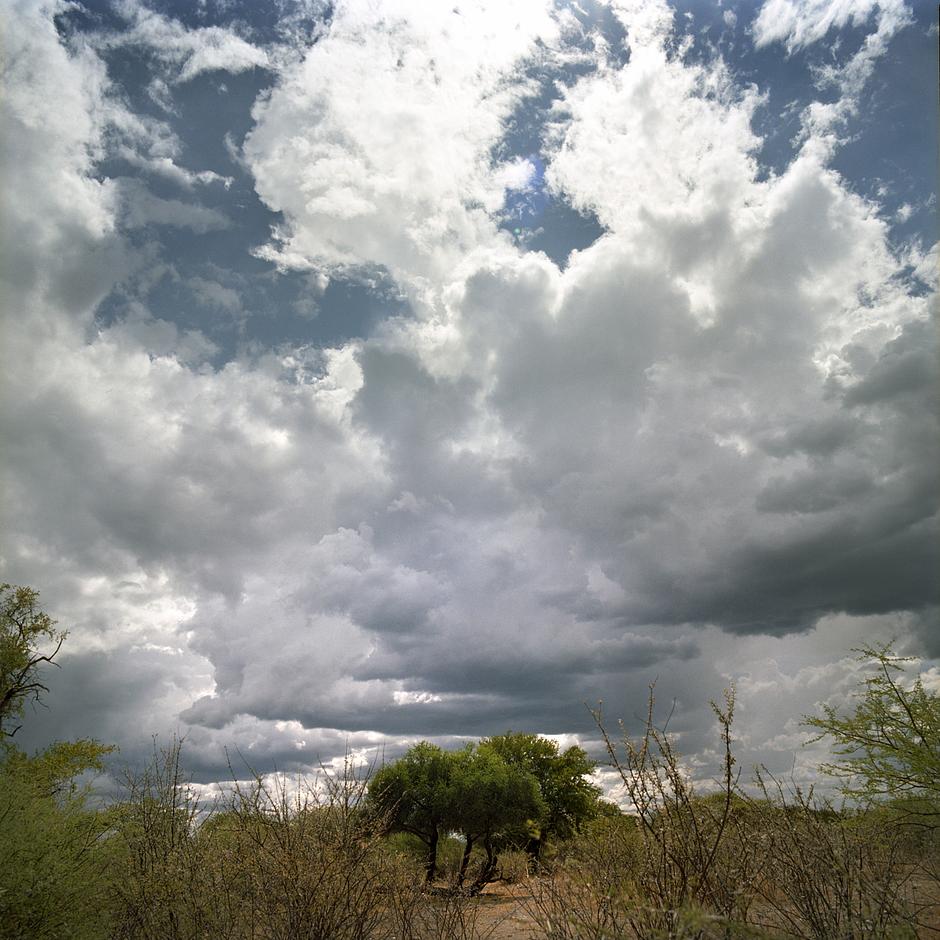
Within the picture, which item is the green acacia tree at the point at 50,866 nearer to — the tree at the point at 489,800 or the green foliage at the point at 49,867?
the green foliage at the point at 49,867

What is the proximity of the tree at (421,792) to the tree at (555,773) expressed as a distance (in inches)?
285

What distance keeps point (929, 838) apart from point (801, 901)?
10515mm

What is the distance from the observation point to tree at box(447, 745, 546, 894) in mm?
33281

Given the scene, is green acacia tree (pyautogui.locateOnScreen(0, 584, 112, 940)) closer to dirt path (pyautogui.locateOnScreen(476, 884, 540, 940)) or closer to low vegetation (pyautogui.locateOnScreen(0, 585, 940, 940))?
low vegetation (pyautogui.locateOnScreen(0, 585, 940, 940))

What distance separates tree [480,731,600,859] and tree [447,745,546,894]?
19.8ft

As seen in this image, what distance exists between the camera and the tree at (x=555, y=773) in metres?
42.4

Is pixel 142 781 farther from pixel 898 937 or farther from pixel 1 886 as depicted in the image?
pixel 898 937

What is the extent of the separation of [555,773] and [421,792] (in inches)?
525

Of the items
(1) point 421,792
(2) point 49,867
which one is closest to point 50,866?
(2) point 49,867

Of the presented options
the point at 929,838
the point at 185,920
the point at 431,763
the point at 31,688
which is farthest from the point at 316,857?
the point at 431,763

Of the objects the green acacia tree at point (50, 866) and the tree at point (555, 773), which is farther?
the tree at point (555, 773)

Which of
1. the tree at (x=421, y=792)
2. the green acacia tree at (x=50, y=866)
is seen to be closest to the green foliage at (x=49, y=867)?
the green acacia tree at (x=50, y=866)

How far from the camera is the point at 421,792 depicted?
33.3 meters

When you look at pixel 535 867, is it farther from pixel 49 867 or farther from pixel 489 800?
pixel 489 800
